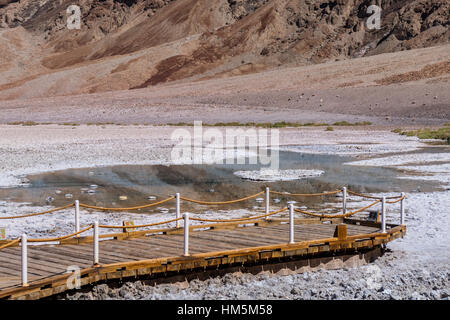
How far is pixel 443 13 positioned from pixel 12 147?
6203 cm

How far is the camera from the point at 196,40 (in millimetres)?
89438

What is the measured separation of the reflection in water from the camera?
13.6 metres

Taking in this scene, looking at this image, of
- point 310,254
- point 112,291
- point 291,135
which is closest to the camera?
point 112,291

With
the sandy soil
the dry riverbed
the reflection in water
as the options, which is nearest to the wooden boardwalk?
the dry riverbed

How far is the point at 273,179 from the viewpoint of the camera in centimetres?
1636

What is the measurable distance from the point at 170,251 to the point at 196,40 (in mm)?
83430

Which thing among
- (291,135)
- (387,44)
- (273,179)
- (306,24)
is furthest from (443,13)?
(273,179)

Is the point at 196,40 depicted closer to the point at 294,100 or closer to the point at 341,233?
the point at 294,100

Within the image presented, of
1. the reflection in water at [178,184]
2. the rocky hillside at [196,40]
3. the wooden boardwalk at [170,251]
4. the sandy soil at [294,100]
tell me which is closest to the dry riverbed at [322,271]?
the wooden boardwalk at [170,251]

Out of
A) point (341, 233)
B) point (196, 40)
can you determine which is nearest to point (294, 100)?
point (196, 40)

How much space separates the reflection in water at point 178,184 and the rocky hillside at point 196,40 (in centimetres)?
6063

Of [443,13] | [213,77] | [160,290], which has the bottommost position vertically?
[160,290]

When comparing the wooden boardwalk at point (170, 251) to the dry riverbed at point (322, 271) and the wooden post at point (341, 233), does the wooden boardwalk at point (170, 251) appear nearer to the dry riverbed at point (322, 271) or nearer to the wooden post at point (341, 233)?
the wooden post at point (341, 233)

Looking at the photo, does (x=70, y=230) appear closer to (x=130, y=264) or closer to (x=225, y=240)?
(x=225, y=240)
